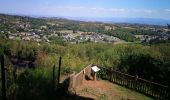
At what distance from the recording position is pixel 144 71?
19.8 meters

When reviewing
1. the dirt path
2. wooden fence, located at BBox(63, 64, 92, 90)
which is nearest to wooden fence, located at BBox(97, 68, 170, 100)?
the dirt path

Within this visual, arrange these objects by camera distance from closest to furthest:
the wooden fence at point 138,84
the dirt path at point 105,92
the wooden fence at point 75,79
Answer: the wooden fence at point 75,79 → the dirt path at point 105,92 → the wooden fence at point 138,84

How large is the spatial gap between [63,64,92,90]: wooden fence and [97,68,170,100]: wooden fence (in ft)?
4.06

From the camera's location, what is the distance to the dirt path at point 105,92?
13.4m

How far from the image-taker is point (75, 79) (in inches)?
562

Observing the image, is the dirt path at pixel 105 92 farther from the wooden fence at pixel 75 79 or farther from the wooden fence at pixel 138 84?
the wooden fence at pixel 138 84

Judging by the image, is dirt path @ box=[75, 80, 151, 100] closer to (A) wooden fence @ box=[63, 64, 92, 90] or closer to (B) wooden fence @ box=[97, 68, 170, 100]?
(A) wooden fence @ box=[63, 64, 92, 90]

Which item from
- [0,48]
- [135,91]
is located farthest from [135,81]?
[0,48]

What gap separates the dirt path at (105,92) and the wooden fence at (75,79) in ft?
1.02

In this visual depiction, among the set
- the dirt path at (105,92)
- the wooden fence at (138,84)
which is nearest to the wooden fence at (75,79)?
the dirt path at (105,92)

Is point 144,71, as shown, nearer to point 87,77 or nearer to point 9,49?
point 87,77

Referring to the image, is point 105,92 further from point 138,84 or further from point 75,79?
point 138,84

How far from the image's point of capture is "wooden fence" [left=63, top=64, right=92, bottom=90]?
13.1 meters

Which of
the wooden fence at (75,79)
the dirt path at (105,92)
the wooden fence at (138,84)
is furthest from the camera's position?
the wooden fence at (138,84)
